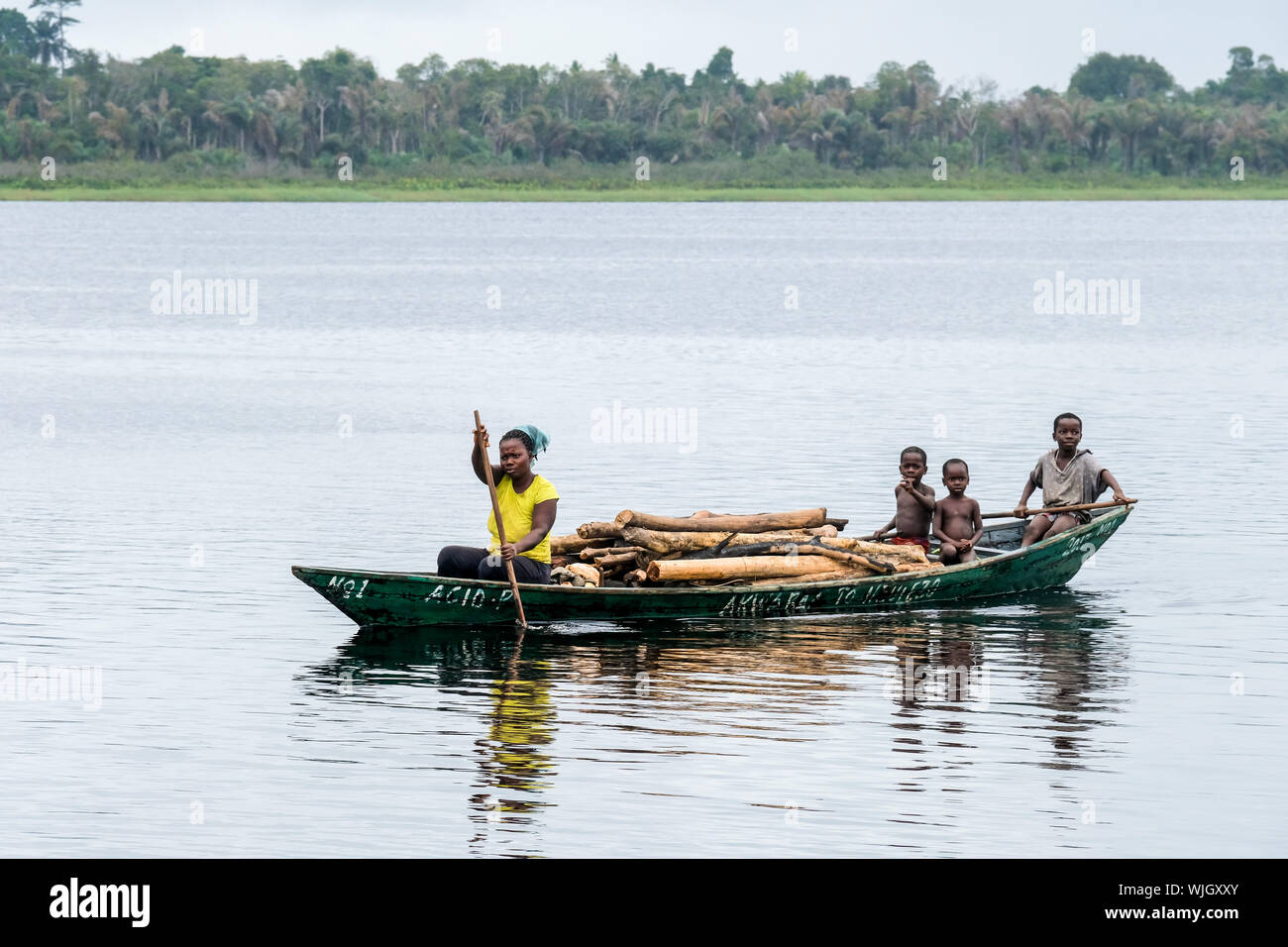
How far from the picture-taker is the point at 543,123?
129625 mm

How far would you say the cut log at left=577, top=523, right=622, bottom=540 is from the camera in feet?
55.1

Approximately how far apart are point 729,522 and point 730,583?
0.64 meters

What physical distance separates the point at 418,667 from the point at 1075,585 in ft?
21.8

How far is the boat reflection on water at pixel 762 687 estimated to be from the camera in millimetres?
12375

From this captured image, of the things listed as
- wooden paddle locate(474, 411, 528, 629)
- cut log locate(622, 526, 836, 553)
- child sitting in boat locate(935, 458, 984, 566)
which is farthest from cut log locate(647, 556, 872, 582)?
wooden paddle locate(474, 411, 528, 629)

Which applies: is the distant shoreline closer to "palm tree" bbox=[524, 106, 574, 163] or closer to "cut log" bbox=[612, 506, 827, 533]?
"palm tree" bbox=[524, 106, 574, 163]

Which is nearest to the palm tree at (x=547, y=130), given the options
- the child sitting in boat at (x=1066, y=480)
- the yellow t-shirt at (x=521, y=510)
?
the child sitting in boat at (x=1066, y=480)

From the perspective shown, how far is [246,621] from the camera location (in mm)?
16844

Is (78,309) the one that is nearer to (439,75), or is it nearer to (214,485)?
(214,485)

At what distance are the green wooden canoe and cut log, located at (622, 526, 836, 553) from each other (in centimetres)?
48

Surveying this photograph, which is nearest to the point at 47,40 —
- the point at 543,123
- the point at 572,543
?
the point at 543,123

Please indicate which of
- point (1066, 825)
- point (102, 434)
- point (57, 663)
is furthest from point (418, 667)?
point (102, 434)
